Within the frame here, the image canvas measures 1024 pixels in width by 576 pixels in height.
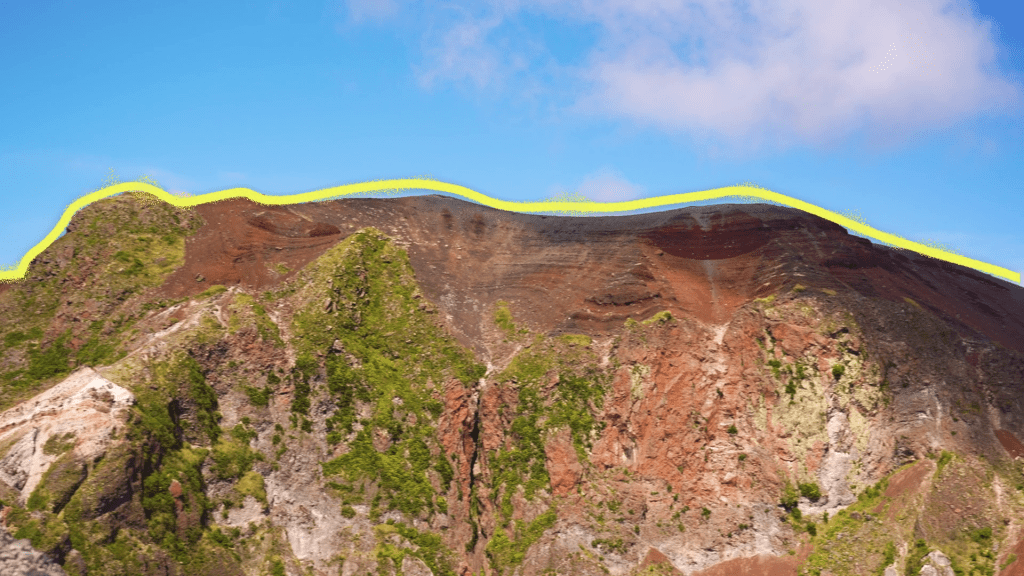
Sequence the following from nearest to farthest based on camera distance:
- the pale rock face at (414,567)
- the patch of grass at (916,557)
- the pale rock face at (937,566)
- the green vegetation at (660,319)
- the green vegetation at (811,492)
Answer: the pale rock face at (937,566) < the patch of grass at (916,557) < the pale rock face at (414,567) < the green vegetation at (811,492) < the green vegetation at (660,319)

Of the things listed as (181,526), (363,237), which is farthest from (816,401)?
(181,526)

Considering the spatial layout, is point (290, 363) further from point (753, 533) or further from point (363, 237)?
point (753, 533)

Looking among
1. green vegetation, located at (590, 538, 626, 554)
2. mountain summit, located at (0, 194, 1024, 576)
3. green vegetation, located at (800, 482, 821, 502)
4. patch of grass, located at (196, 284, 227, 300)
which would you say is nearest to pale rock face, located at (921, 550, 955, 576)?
mountain summit, located at (0, 194, 1024, 576)

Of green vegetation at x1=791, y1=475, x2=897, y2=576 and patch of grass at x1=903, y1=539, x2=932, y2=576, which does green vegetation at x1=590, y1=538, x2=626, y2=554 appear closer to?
green vegetation at x1=791, y1=475, x2=897, y2=576

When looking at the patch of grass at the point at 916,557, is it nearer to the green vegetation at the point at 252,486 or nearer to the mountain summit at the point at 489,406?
the mountain summit at the point at 489,406

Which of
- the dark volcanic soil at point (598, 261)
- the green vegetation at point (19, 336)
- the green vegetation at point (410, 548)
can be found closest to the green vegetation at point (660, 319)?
the dark volcanic soil at point (598, 261)

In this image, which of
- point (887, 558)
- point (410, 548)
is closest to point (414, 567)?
point (410, 548)
